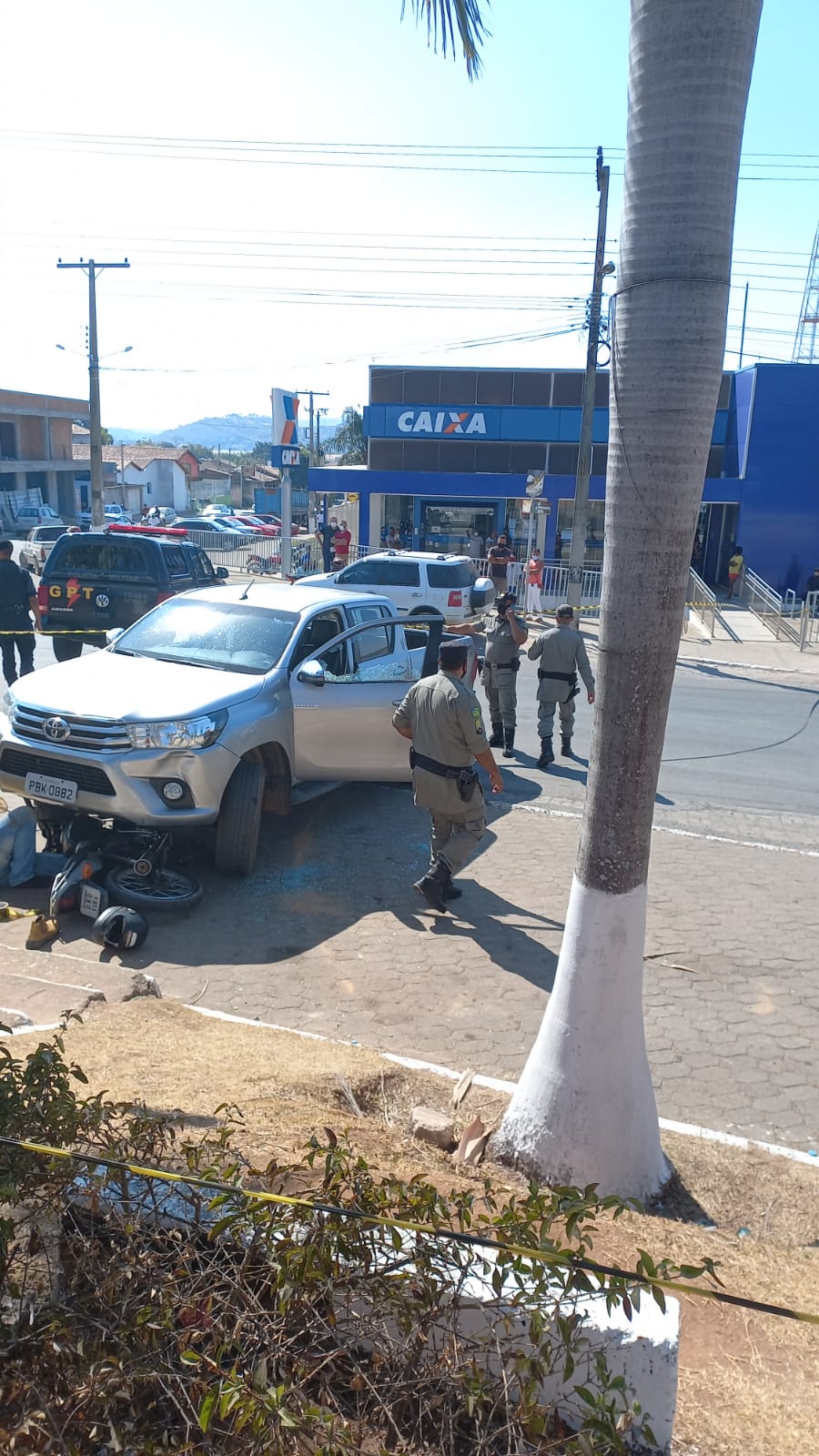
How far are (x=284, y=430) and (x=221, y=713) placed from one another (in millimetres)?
21583

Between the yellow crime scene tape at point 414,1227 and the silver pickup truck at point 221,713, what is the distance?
162 inches

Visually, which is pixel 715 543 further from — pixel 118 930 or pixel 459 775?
pixel 118 930

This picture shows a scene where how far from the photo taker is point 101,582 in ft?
44.4

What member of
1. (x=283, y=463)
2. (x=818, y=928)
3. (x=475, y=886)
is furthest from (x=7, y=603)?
(x=283, y=463)

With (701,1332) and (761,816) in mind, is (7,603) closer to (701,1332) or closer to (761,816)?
(761,816)

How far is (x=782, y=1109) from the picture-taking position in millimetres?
4809

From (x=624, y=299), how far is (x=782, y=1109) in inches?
138

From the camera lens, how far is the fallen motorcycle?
635 cm

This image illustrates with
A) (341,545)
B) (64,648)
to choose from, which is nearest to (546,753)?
(64,648)

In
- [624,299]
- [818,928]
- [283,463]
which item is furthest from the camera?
[283,463]

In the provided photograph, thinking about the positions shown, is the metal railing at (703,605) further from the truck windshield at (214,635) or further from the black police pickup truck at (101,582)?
the truck windshield at (214,635)

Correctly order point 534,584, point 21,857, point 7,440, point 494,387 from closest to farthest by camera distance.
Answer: point 21,857 < point 534,584 < point 494,387 < point 7,440

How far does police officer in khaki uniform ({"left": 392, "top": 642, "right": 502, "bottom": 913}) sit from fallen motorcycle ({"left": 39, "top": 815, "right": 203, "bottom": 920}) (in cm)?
157

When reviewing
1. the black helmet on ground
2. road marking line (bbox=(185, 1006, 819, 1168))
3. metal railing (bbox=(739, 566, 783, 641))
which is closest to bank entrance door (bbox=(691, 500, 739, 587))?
metal railing (bbox=(739, 566, 783, 641))
